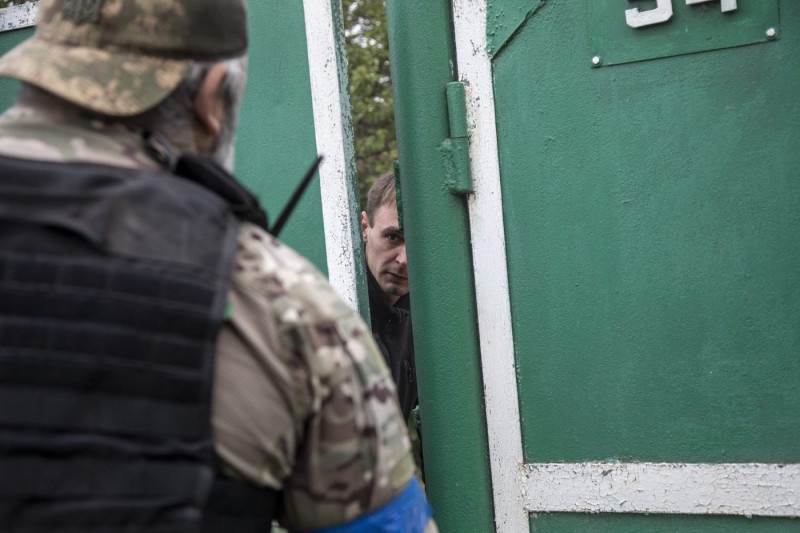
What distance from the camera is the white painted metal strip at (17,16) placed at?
307cm

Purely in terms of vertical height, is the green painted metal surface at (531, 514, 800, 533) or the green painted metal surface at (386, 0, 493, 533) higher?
the green painted metal surface at (386, 0, 493, 533)

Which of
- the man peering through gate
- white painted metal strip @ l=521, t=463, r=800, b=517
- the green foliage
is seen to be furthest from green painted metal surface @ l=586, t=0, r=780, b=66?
the green foliage

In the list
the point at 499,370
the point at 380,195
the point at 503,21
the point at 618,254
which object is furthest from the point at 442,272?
the point at 380,195

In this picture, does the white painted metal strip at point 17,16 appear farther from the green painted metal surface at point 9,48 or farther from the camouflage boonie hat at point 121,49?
the camouflage boonie hat at point 121,49

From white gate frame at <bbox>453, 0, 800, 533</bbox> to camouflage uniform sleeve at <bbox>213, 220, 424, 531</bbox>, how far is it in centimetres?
87

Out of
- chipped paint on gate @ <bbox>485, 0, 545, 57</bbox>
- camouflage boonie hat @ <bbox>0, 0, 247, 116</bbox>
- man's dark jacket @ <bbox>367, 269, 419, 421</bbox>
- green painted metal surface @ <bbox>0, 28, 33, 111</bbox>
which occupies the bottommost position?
man's dark jacket @ <bbox>367, 269, 419, 421</bbox>

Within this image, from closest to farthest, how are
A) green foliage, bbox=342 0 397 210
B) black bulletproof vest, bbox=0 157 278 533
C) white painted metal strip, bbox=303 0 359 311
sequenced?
black bulletproof vest, bbox=0 157 278 533 < white painted metal strip, bbox=303 0 359 311 < green foliage, bbox=342 0 397 210

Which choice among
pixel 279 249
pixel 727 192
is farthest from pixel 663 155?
pixel 279 249

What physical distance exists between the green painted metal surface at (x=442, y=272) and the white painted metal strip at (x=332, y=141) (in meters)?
0.49

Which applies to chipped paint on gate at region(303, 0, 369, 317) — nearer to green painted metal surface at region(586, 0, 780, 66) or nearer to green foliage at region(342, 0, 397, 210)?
green painted metal surface at region(586, 0, 780, 66)

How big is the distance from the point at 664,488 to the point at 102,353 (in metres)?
1.33

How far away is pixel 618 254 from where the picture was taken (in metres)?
1.98

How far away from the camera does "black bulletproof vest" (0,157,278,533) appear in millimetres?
1060

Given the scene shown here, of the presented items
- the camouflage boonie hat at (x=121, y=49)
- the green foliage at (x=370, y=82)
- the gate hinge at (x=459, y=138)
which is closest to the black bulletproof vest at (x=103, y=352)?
the camouflage boonie hat at (x=121, y=49)
